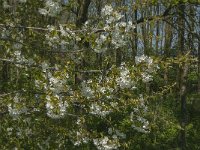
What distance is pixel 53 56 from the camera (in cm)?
600

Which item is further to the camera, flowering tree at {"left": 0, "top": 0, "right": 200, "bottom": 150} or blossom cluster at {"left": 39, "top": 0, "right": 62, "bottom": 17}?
blossom cluster at {"left": 39, "top": 0, "right": 62, "bottom": 17}

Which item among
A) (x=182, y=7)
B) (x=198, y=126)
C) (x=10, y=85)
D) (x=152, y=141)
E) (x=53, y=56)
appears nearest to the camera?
(x=53, y=56)

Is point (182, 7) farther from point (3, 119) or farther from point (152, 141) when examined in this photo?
point (3, 119)

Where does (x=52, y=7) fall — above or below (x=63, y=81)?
above

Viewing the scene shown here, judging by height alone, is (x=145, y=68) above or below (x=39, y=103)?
above

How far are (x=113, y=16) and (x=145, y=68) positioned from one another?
Answer: 826 mm

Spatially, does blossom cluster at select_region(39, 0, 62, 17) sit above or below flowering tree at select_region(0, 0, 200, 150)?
above

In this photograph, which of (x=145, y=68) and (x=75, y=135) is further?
(x=75, y=135)

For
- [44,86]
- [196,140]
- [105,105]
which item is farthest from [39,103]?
[196,140]

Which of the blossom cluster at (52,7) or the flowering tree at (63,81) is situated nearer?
the flowering tree at (63,81)

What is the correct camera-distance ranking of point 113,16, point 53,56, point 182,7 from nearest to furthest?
point 113,16, point 53,56, point 182,7

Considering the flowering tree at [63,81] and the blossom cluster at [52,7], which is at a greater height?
the blossom cluster at [52,7]

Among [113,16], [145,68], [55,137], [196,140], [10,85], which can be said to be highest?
[113,16]

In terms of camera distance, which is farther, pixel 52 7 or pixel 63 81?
pixel 52 7
